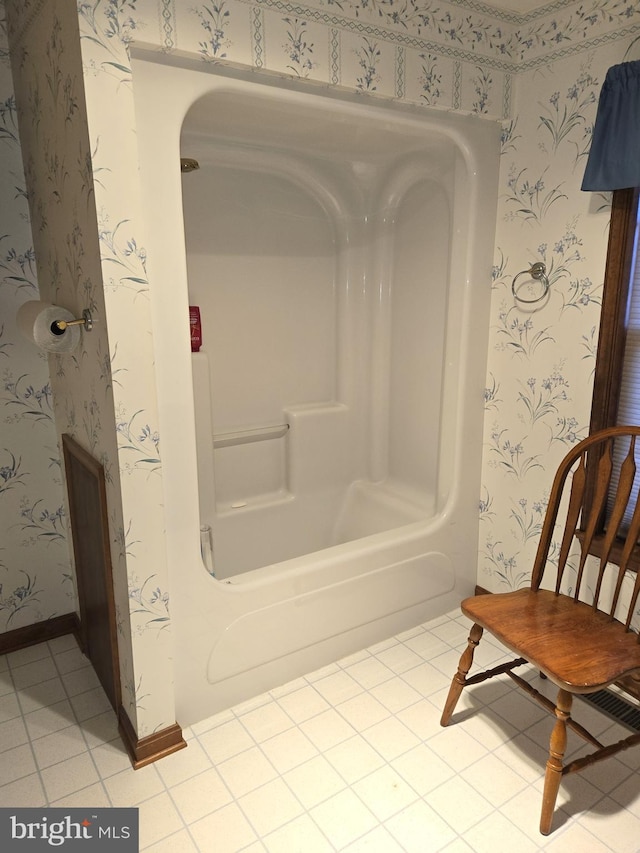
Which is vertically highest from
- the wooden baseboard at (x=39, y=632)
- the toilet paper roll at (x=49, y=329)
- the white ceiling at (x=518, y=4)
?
the white ceiling at (x=518, y=4)

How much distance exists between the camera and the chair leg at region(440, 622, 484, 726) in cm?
171

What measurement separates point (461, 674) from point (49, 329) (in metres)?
1.52

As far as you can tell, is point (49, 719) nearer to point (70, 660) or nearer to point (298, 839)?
point (70, 660)

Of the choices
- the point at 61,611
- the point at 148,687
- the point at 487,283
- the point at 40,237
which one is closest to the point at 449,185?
the point at 487,283

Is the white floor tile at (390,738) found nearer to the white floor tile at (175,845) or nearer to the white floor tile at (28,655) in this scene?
the white floor tile at (175,845)

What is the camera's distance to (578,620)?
→ 1630 millimetres

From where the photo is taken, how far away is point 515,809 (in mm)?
1521

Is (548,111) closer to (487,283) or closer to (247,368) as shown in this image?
(487,283)

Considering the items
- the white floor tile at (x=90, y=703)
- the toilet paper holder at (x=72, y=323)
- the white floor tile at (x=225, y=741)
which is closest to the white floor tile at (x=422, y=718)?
the white floor tile at (x=225, y=741)

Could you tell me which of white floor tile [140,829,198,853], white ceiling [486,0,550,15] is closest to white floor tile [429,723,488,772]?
white floor tile [140,829,198,853]

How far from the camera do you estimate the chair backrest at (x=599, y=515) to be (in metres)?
1.61

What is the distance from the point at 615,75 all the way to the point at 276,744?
2179 mm

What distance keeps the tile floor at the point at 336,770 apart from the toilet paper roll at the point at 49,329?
1.17 metres

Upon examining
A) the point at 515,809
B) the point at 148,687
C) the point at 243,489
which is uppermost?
the point at 243,489
